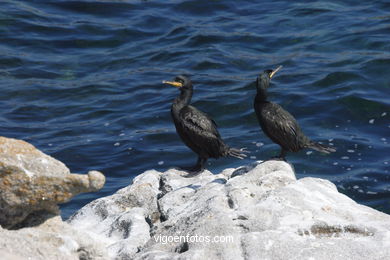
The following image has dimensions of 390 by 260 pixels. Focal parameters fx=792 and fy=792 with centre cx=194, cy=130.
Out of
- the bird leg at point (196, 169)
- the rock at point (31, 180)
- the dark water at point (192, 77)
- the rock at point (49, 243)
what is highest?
the rock at point (31, 180)

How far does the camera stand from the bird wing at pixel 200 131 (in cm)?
940

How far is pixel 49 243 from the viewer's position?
5.61 metres

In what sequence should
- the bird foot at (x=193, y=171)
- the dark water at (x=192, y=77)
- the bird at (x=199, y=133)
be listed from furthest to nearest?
1. the dark water at (x=192, y=77)
2. the bird at (x=199, y=133)
3. the bird foot at (x=193, y=171)

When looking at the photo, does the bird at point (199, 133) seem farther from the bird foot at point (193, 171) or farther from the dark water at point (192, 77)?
the dark water at point (192, 77)

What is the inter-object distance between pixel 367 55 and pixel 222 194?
10.6 meters

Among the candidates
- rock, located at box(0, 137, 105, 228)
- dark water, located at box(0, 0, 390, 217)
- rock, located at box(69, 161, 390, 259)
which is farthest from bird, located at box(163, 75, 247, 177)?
rock, located at box(0, 137, 105, 228)

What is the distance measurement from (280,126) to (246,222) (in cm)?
314

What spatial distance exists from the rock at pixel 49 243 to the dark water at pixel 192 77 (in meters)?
5.23

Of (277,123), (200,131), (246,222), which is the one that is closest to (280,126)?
(277,123)

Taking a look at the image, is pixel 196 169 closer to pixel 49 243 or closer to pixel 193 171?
pixel 193 171

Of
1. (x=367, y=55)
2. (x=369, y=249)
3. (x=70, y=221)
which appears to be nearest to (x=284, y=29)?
(x=367, y=55)

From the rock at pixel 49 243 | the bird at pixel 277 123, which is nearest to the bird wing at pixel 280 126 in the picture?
the bird at pixel 277 123

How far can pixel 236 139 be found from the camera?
1343cm

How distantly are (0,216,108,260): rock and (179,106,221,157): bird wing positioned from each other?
3.65 metres
